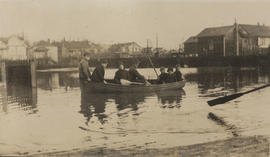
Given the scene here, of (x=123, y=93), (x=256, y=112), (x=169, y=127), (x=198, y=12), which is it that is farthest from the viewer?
(x=123, y=93)

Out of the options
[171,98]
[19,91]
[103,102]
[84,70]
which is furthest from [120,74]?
[19,91]

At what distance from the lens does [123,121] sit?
8.30 meters

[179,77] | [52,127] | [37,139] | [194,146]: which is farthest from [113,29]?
[179,77]

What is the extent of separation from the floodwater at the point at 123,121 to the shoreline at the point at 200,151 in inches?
10.9

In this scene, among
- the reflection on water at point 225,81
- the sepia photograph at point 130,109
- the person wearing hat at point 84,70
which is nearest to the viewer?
the sepia photograph at point 130,109

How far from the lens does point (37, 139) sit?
6.77 m

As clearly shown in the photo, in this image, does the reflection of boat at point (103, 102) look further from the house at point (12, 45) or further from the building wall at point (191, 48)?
the building wall at point (191, 48)

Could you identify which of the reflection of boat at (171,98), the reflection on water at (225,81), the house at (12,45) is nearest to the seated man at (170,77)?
the reflection of boat at (171,98)

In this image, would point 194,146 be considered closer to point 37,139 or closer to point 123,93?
point 37,139

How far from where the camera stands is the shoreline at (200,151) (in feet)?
18.2

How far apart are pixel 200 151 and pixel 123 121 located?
3000mm

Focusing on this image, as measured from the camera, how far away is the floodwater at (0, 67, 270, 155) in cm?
647

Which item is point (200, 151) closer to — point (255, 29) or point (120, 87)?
point (120, 87)

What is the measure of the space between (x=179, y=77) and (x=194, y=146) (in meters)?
9.19
